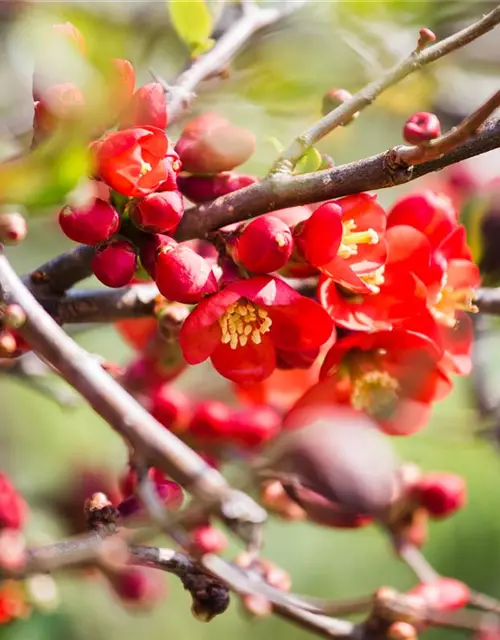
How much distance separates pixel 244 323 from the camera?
2.87 feet

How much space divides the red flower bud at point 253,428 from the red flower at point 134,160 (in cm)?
54

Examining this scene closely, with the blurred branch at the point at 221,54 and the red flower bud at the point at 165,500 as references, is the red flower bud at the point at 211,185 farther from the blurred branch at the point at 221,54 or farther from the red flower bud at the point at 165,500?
the red flower bud at the point at 165,500

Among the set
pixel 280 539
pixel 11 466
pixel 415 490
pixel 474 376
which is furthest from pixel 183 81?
pixel 280 539

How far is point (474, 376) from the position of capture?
1537mm

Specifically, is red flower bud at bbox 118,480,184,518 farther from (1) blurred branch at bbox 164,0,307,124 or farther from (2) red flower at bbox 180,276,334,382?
(1) blurred branch at bbox 164,0,307,124

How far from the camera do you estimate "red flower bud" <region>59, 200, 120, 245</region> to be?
2.43ft

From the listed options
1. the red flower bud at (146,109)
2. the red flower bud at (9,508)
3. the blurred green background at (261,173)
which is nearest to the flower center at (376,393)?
the blurred green background at (261,173)

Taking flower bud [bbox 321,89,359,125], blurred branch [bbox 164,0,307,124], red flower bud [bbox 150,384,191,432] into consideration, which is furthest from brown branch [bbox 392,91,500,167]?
red flower bud [bbox 150,384,191,432]

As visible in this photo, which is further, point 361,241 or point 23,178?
point 361,241

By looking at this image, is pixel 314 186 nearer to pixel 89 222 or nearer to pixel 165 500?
A: pixel 89 222

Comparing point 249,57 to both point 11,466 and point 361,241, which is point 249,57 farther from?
point 11,466

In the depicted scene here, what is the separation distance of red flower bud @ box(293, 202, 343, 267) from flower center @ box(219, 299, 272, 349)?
0.25 ft

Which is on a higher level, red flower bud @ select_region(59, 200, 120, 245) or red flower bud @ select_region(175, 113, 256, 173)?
red flower bud @ select_region(175, 113, 256, 173)

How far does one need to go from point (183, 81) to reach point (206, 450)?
1.63 ft
